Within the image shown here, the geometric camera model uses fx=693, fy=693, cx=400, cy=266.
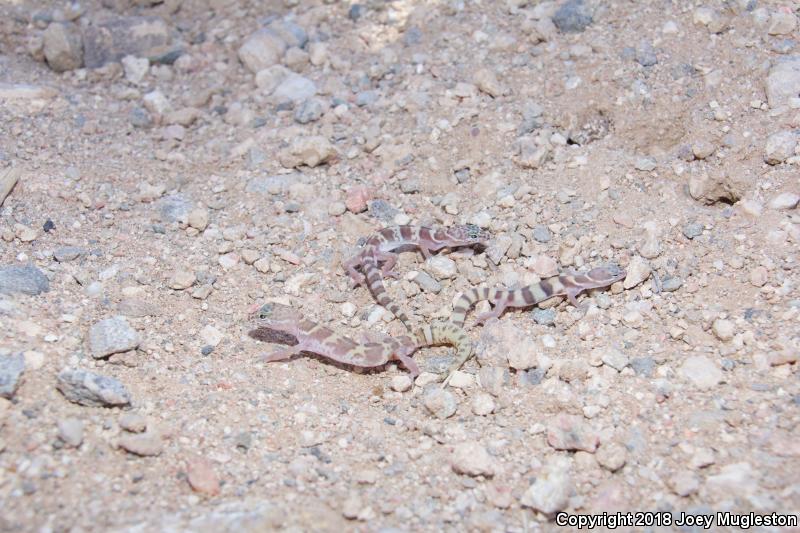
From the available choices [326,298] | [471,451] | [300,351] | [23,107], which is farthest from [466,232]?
[23,107]

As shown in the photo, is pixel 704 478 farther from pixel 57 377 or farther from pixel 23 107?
pixel 23 107

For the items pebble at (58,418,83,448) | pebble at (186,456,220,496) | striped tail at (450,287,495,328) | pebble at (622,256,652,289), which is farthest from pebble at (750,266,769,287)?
pebble at (58,418,83,448)

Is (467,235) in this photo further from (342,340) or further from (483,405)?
(483,405)

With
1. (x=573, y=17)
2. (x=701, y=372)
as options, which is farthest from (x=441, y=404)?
(x=573, y=17)

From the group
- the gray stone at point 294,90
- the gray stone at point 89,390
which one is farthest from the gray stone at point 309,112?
the gray stone at point 89,390

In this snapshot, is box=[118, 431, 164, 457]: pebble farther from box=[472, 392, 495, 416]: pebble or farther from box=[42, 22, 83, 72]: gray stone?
box=[42, 22, 83, 72]: gray stone

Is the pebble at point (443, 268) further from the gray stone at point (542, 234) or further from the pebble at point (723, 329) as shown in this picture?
the pebble at point (723, 329)
